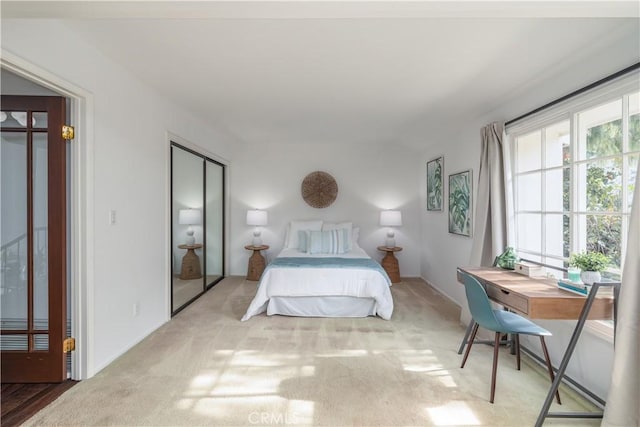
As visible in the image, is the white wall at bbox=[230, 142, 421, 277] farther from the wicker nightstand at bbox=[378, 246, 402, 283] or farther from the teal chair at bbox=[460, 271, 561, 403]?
the teal chair at bbox=[460, 271, 561, 403]

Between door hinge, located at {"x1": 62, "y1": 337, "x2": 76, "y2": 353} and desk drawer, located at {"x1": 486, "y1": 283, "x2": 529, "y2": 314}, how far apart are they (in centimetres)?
307

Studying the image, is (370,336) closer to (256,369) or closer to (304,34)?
(256,369)

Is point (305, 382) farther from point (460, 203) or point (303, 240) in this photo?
point (460, 203)

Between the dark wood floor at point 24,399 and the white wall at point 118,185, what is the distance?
0.20m

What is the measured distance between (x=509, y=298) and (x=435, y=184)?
10.0 ft

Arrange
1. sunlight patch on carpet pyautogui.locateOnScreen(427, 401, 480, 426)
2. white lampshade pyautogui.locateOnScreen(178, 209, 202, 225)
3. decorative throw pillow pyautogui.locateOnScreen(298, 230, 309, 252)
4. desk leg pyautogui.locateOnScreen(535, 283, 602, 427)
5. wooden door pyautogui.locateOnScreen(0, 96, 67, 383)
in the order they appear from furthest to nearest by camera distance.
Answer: decorative throw pillow pyautogui.locateOnScreen(298, 230, 309, 252) < white lampshade pyautogui.locateOnScreen(178, 209, 202, 225) < wooden door pyautogui.locateOnScreen(0, 96, 67, 383) < sunlight patch on carpet pyautogui.locateOnScreen(427, 401, 480, 426) < desk leg pyautogui.locateOnScreen(535, 283, 602, 427)

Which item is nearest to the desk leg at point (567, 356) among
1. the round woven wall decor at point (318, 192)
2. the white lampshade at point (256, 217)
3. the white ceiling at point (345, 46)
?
the white ceiling at point (345, 46)

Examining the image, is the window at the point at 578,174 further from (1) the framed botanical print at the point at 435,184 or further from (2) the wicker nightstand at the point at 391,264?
(2) the wicker nightstand at the point at 391,264

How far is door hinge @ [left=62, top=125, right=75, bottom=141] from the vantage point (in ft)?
7.23

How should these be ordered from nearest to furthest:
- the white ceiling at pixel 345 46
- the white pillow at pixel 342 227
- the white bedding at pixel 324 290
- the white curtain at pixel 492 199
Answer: the white ceiling at pixel 345 46 → the white curtain at pixel 492 199 → the white bedding at pixel 324 290 → the white pillow at pixel 342 227

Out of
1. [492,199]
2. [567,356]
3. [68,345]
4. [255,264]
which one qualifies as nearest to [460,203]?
[492,199]

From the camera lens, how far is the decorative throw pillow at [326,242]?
4.70 metres

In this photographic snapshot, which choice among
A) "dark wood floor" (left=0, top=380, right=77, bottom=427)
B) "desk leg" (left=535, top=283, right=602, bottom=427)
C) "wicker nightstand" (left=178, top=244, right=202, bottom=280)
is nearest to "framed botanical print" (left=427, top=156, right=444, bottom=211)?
"desk leg" (left=535, top=283, right=602, bottom=427)

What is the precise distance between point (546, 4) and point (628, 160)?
1313 mm
